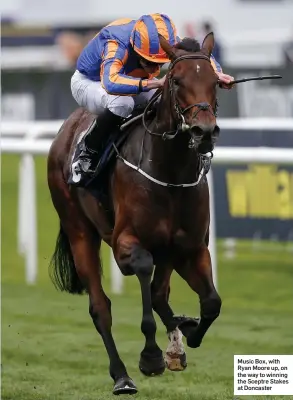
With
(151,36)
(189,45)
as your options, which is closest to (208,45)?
(189,45)

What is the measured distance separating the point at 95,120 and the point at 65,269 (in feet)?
3.26

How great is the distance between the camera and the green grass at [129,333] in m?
6.38

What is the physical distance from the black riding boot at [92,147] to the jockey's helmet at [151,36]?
42 cm

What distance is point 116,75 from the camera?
213 inches

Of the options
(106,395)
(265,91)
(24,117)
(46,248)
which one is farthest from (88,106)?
(24,117)

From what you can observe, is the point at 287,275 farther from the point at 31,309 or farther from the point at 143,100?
the point at 143,100

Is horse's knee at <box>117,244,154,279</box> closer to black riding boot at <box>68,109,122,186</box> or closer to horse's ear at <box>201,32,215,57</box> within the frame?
black riding boot at <box>68,109,122,186</box>

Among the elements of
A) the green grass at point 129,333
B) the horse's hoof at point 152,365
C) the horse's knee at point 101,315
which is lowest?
the green grass at point 129,333

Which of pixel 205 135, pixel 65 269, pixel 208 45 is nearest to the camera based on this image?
pixel 205 135

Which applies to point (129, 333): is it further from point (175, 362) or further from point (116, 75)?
point (116, 75)

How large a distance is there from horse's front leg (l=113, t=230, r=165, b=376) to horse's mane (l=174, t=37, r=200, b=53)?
0.88m

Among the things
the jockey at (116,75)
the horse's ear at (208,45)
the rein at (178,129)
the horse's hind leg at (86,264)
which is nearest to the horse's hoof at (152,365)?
the horse's hind leg at (86,264)

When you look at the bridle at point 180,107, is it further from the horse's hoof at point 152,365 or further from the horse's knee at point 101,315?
the horse's knee at point 101,315

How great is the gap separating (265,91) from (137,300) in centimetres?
492
